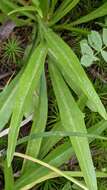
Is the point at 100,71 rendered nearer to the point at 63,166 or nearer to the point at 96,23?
the point at 96,23

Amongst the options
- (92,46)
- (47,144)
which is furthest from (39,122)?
(92,46)

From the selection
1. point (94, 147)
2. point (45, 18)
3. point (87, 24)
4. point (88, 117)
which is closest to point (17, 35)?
point (45, 18)

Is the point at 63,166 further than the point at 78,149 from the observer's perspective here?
Yes

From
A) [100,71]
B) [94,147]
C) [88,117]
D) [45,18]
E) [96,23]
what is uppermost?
[45,18]

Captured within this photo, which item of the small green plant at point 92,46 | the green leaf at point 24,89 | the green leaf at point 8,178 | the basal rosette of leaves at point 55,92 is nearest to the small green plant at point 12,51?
the basal rosette of leaves at point 55,92

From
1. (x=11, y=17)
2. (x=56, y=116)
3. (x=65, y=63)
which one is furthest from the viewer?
(x=56, y=116)

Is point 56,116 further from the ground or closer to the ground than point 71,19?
closer to the ground

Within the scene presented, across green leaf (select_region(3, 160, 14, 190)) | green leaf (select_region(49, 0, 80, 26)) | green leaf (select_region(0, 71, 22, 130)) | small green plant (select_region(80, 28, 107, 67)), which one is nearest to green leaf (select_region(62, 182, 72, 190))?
green leaf (select_region(3, 160, 14, 190))
